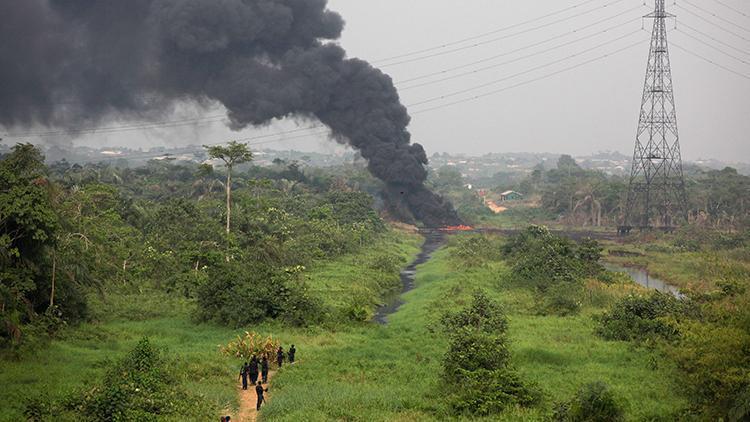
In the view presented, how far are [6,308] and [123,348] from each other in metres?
3.99

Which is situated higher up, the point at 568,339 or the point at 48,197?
the point at 48,197

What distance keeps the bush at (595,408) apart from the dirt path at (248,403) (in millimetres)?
7545

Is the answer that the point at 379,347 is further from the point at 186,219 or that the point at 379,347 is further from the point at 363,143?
the point at 363,143

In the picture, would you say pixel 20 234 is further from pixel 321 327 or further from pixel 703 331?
pixel 703 331

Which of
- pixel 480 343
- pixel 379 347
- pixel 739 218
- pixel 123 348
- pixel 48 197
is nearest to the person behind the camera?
pixel 480 343

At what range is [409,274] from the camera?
163 feet

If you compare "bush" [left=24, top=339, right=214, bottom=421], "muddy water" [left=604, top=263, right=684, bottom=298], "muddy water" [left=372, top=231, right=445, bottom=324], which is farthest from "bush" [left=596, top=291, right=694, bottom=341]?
"muddy water" [left=604, top=263, right=684, bottom=298]

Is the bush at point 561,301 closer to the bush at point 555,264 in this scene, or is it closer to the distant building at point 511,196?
the bush at point 555,264

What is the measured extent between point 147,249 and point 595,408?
26.3 m

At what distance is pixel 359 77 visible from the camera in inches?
3118

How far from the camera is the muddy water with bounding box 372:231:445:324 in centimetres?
3556

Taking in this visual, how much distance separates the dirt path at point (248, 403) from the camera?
17812 mm

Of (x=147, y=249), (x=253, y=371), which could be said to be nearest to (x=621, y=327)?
(x=253, y=371)

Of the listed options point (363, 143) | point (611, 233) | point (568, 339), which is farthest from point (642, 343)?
point (363, 143)
